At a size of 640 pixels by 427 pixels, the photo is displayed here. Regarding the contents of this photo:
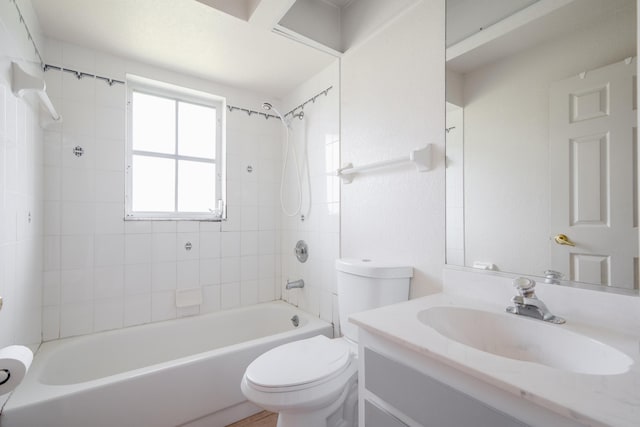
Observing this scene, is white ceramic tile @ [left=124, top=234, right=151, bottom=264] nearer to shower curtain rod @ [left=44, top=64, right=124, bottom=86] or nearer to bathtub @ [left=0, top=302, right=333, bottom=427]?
bathtub @ [left=0, top=302, right=333, bottom=427]

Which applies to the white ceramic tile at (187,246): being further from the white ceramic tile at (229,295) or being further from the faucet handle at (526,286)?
the faucet handle at (526,286)

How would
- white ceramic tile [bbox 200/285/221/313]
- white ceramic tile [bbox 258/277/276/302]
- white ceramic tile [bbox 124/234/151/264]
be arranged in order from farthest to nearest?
white ceramic tile [bbox 258/277/276/302]
white ceramic tile [bbox 200/285/221/313]
white ceramic tile [bbox 124/234/151/264]

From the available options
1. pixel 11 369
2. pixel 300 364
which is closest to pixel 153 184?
pixel 11 369

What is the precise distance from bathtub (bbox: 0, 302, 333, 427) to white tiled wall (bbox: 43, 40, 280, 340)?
129mm

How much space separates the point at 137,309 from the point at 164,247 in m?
0.44

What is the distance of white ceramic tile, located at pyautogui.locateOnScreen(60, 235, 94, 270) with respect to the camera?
5.78ft

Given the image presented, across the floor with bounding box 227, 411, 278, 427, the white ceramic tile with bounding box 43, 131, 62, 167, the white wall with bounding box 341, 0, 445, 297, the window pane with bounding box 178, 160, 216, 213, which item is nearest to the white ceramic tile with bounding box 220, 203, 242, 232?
the window pane with bounding box 178, 160, 216, 213

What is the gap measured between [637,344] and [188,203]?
7.96 ft

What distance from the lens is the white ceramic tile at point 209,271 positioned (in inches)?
86.7

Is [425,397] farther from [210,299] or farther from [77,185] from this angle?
[77,185]

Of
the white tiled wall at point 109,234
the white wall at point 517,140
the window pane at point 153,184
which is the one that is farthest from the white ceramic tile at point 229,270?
the white wall at point 517,140

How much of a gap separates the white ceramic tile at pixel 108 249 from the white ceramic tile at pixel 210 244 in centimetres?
50

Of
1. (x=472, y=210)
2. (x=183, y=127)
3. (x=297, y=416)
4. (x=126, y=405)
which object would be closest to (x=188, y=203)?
(x=183, y=127)

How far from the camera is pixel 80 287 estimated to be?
1.80 metres
